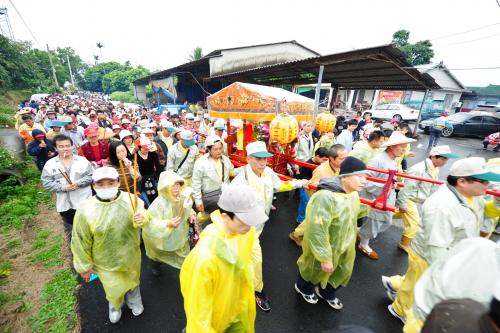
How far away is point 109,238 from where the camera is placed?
7.12 ft

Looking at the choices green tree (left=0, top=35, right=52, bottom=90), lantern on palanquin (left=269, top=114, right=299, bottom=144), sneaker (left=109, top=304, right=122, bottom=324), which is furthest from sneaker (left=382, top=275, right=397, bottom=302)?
green tree (left=0, top=35, right=52, bottom=90)

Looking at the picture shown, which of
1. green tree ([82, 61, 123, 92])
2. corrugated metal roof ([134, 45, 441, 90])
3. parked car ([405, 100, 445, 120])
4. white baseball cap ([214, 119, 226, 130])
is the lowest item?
white baseball cap ([214, 119, 226, 130])

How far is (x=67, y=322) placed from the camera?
250 cm

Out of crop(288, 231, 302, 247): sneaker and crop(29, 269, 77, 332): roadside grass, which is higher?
crop(288, 231, 302, 247): sneaker

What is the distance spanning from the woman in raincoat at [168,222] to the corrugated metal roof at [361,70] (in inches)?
243

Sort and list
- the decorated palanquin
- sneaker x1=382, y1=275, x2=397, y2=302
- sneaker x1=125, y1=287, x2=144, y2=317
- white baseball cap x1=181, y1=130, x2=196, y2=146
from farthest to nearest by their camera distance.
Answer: white baseball cap x1=181, y1=130, x2=196, y2=146 → the decorated palanquin → sneaker x1=382, y1=275, x2=397, y2=302 → sneaker x1=125, y1=287, x2=144, y2=317

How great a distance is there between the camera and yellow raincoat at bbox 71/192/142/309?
2.07 m

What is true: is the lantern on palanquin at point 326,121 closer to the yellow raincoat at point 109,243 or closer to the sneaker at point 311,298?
the sneaker at point 311,298

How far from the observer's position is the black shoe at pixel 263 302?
270cm

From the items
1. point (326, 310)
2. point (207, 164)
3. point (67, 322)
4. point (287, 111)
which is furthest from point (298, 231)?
point (67, 322)

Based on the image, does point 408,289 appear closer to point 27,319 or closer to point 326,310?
point 326,310

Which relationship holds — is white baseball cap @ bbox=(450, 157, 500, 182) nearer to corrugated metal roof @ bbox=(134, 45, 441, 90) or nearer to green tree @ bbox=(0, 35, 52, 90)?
corrugated metal roof @ bbox=(134, 45, 441, 90)

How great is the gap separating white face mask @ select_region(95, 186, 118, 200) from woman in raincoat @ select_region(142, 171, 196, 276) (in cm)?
43

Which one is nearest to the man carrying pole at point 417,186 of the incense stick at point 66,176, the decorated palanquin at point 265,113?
the decorated palanquin at point 265,113
